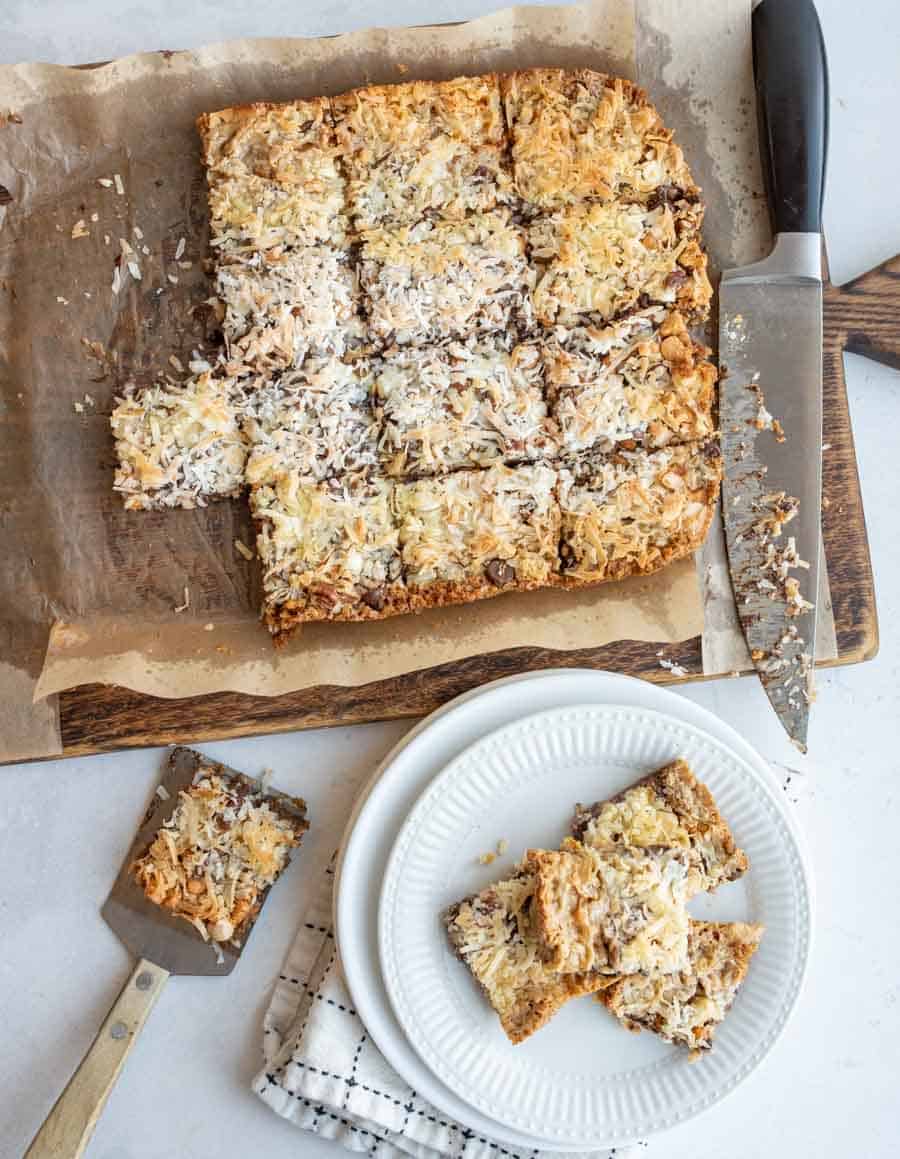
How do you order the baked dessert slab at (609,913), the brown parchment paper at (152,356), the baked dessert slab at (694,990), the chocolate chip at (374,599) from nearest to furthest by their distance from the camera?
the baked dessert slab at (609,913)
the baked dessert slab at (694,990)
the chocolate chip at (374,599)
the brown parchment paper at (152,356)

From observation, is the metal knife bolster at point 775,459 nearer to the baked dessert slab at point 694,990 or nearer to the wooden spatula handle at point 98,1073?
the baked dessert slab at point 694,990

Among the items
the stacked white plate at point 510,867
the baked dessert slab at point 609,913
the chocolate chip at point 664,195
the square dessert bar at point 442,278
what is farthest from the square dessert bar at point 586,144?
the baked dessert slab at point 609,913

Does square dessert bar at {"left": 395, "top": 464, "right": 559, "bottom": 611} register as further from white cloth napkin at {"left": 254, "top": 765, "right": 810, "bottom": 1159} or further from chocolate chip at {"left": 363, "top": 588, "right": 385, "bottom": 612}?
white cloth napkin at {"left": 254, "top": 765, "right": 810, "bottom": 1159}

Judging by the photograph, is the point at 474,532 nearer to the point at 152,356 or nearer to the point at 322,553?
the point at 322,553

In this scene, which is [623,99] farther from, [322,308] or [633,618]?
[633,618]

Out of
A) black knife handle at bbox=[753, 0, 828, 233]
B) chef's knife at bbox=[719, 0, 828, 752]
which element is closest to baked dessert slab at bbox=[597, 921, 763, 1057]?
chef's knife at bbox=[719, 0, 828, 752]
